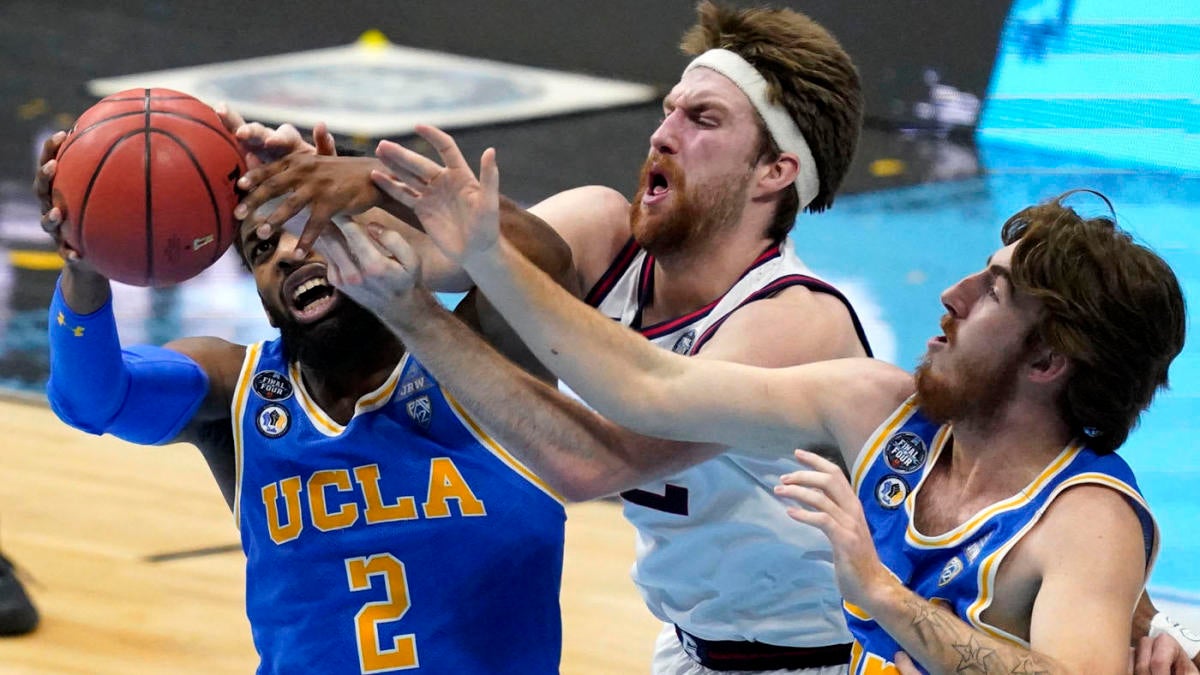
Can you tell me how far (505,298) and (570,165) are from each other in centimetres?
648

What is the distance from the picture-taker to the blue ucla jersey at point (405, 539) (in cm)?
360

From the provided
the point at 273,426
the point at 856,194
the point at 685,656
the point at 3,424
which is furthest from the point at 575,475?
the point at 856,194

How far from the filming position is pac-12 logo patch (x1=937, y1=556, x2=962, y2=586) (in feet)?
9.81

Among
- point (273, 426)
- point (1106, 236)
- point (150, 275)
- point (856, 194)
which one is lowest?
point (856, 194)

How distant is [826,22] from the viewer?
385 inches

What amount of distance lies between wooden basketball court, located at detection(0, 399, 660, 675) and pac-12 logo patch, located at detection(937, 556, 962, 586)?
2568 millimetres

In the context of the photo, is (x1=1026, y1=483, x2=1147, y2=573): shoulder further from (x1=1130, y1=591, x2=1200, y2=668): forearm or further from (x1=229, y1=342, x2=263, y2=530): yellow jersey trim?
(x1=229, y1=342, x2=263, y2=530): yellow jersey trim

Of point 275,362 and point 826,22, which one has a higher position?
point 275,362

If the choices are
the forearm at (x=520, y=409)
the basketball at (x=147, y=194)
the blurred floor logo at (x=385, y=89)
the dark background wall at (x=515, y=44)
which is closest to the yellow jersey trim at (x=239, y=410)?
the basketball at (x=147, y=194)

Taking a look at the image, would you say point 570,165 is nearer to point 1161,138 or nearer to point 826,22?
point 826,22

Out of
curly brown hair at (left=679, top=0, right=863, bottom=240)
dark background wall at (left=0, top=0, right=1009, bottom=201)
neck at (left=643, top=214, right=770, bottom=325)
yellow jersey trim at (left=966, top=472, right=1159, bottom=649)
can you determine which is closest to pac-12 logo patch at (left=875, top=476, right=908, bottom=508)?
yellow jersey trim at (left=966, top=472, right=1159, bottom=649)

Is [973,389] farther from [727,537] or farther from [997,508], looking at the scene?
[727,537]

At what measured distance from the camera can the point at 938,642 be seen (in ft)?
9.23

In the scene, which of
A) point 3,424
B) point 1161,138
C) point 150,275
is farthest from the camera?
point 1161,138
